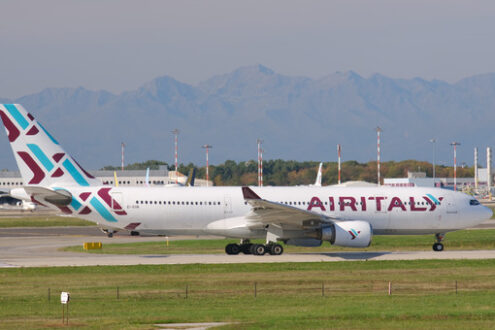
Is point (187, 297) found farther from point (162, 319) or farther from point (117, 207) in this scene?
point (117, 207)

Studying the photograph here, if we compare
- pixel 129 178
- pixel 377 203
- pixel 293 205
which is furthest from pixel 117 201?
pixel 129 178

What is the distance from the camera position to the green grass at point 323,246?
5331 cm

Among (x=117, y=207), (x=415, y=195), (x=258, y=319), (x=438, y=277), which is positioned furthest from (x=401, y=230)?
(x=258, y=319)

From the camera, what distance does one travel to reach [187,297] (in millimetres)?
31797

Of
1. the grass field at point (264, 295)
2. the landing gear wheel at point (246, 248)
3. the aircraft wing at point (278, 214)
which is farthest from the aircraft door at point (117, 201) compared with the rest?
the landing gear wheel at point (246, 248)

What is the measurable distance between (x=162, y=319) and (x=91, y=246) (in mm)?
30344

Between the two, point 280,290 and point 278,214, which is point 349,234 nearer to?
Result: point 278,214

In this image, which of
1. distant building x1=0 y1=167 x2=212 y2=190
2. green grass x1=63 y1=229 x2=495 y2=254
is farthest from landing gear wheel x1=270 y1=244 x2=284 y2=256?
distant building x1=0 y1=167 x2=212 y2=190

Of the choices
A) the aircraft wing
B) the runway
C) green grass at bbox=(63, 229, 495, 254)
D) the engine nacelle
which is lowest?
the runway

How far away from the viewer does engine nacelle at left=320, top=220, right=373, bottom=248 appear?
4631 cm

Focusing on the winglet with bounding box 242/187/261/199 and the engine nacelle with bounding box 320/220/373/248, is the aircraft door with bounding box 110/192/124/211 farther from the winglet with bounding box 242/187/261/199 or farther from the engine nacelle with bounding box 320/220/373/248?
the engine nacelle with bounding box 320/220/373/248

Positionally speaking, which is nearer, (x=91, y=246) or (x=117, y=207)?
Result: (x=117, y=207)

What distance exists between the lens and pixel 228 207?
48.8m

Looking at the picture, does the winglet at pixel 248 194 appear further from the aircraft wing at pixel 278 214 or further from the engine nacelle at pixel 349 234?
the engine nacelle at pixel 349 234
